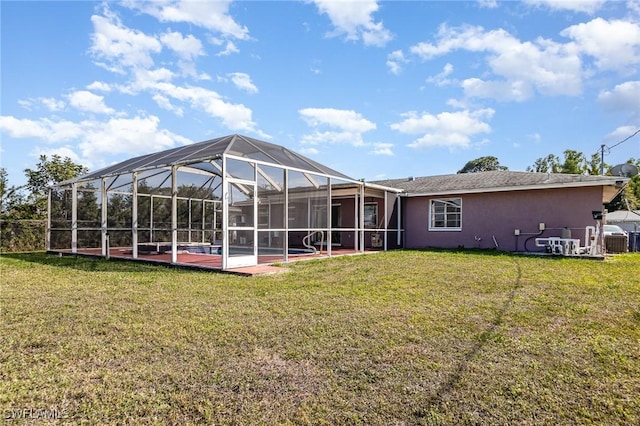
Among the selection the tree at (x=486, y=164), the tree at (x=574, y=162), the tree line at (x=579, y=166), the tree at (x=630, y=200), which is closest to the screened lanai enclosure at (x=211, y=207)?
the tree line at (x=579, y=166)

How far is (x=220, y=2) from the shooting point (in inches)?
350

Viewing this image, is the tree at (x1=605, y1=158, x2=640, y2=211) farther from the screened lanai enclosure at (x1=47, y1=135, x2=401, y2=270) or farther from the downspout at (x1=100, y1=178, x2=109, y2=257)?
the downspout at (x1=100, y1=178, x2=109, y2=257)

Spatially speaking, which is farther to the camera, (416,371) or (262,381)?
(416,371)

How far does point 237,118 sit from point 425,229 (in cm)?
991

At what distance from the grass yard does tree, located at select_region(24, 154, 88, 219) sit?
1266cm

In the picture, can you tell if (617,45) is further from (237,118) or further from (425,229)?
(237,118)

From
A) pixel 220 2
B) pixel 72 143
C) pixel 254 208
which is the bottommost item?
pixel 254 208

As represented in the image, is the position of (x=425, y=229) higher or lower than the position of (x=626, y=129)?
lower

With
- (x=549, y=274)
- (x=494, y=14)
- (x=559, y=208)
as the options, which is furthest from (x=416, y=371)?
(x=559, y=208)

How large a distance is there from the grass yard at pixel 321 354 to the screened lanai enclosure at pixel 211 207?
9.29 feet

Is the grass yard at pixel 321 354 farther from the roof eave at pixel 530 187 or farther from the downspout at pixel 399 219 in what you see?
the downspout at pixel 399 219

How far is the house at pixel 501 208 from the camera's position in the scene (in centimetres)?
1161

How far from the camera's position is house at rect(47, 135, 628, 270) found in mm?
8633

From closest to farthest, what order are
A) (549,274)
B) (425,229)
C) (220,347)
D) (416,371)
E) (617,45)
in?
(416,371), (220,347), (549,274), (617,45), (425,229)
